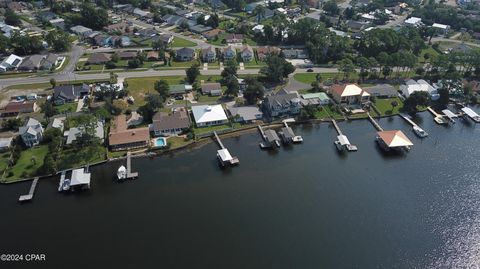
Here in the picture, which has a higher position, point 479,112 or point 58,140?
point 479,112

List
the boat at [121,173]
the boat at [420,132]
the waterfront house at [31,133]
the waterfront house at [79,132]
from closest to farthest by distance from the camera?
the boat at [121,173] → the waterfront house at [31,133] → the waterfront house at [79,132] → the boat at [420,132]

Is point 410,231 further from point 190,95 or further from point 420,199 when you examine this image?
point 190,95

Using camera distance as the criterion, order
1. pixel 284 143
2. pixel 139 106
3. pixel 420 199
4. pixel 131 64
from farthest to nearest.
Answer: pixel 131 64, pixel 139 106, pixel 284 143, pixel 420 199

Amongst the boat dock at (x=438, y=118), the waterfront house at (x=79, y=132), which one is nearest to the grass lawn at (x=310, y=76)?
the boat dock at (x=438, y=118)

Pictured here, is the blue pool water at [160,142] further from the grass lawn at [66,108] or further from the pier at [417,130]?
Result: the pier at [417,130]

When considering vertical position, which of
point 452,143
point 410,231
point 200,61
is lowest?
point 410,231

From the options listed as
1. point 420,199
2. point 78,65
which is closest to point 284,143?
point 420,199
